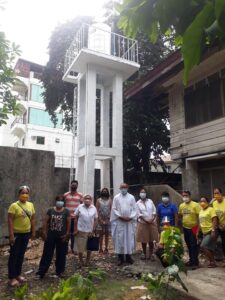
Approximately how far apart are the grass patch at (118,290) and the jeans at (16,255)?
147 centimetres

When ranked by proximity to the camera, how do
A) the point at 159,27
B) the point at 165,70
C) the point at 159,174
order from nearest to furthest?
the point at 159,27 < the point at 165,70 < the point at 159,174

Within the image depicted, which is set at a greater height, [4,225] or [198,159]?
[198,159]

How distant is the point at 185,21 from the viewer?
1.20 m

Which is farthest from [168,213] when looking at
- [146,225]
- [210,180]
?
[210,180]

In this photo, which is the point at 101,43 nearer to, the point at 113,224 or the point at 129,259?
the point at 113,224

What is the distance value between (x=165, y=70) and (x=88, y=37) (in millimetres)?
2931

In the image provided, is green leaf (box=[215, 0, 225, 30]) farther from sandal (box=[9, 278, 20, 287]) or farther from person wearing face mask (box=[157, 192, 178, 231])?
person wearing face mask (box=[157, 192, 178, 231])

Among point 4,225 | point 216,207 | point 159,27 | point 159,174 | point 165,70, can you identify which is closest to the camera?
point 159,27

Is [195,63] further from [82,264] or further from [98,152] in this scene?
[98,152]

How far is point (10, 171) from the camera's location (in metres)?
9.23

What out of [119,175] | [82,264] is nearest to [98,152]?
[119,175]

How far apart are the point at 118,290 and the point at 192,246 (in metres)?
2.04

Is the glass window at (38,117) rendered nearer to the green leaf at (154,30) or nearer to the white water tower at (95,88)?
the white water tower at (95,88)

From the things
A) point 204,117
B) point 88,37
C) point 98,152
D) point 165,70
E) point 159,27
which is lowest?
point 159,27
